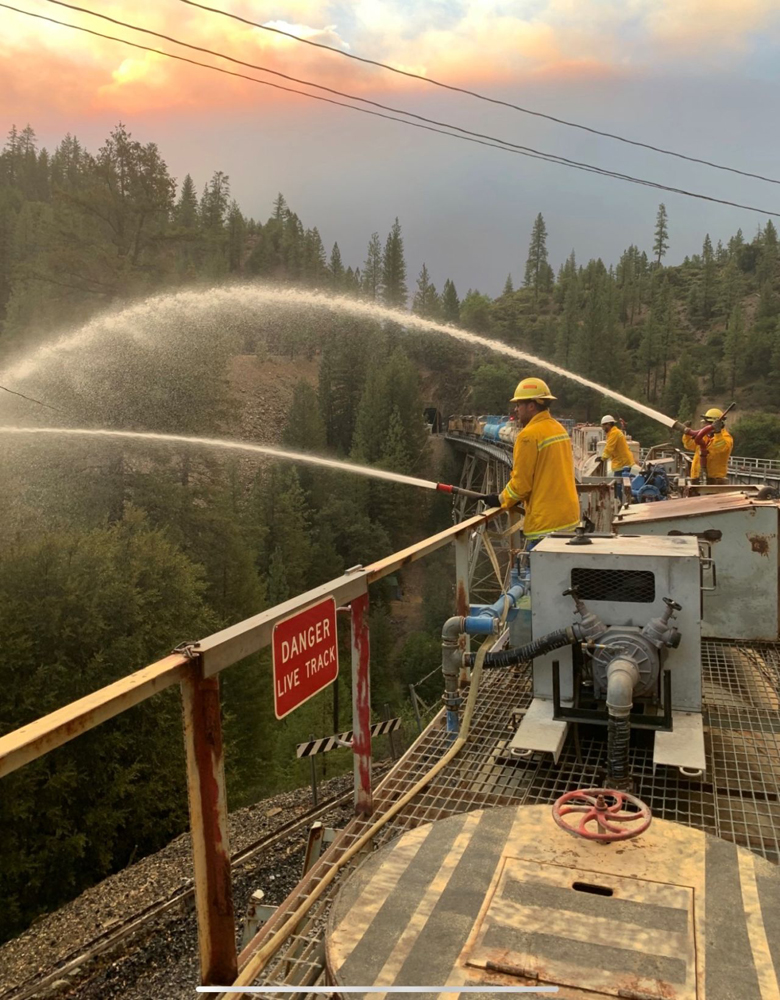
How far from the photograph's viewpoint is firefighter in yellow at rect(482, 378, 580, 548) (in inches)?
236

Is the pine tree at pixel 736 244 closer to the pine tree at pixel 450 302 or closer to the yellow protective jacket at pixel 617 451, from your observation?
the pine tree at pixel 450 302

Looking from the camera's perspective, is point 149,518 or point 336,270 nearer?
point 149,518

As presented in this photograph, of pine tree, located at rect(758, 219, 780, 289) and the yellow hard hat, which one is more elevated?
pine tree, located at rect(758, 219, 780, 289)

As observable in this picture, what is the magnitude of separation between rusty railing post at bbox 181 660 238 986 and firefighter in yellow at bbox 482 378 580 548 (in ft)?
12.1

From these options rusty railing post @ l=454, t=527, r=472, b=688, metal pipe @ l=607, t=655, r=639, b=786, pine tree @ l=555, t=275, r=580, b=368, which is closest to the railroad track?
rusty railing post @ l=454, t=527, r=472, b=688

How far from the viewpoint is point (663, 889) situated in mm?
2766

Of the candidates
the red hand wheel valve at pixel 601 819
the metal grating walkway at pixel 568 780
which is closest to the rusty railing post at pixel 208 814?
the metal grating walkway at pixel 568 780

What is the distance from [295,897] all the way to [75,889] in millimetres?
18855

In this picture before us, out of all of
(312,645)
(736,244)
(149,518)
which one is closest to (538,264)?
(736,244)

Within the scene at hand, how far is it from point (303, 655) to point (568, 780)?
1893mm

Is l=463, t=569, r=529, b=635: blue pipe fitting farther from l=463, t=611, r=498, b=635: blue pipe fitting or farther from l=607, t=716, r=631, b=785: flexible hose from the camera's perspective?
l=607, t=716, r=631, b=785: flexible hose

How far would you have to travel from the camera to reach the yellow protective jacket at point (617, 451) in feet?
50.3

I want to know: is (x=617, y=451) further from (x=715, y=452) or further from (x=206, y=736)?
(x=206, y=736)

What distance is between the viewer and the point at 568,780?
425 centimetres
